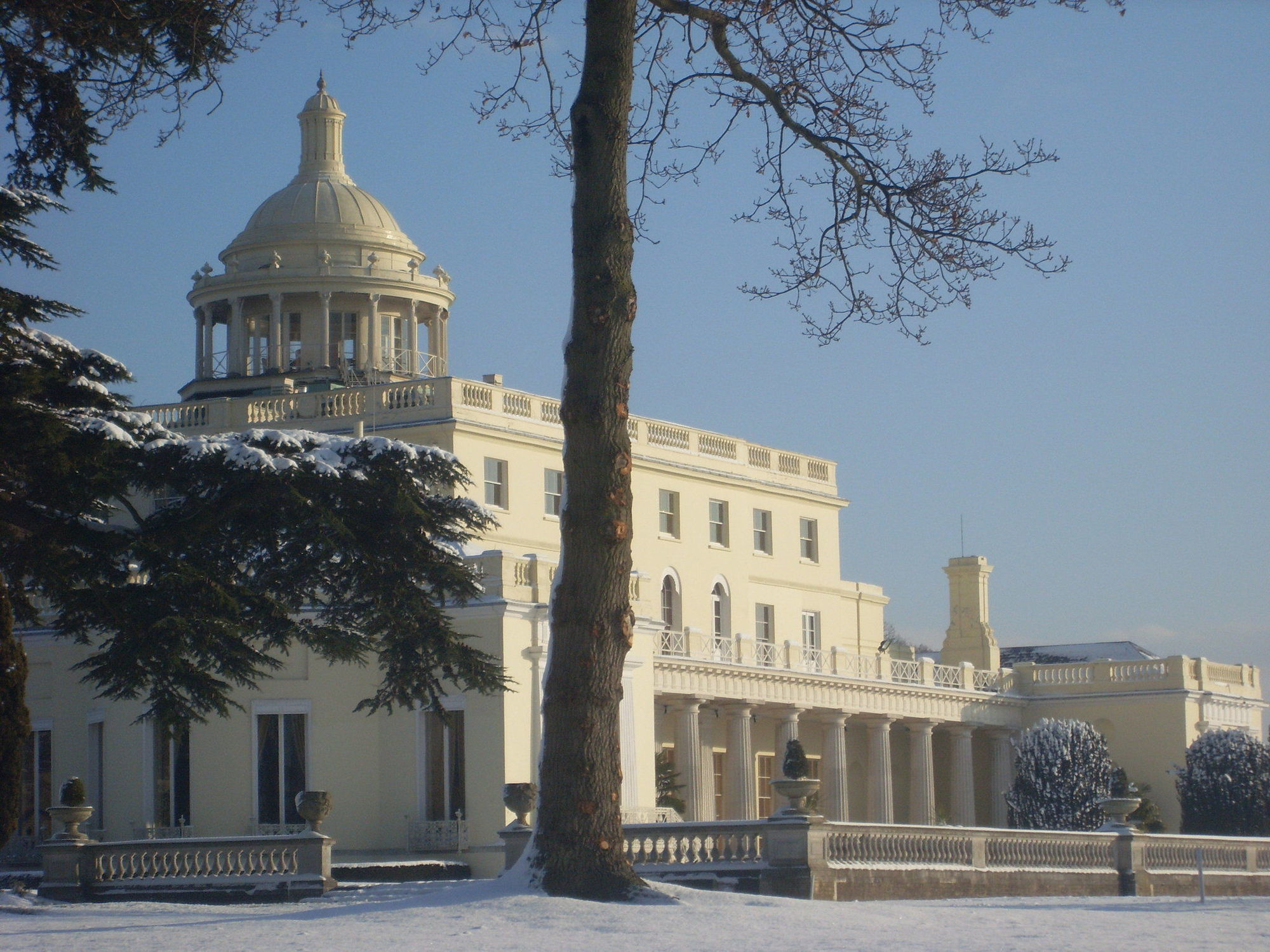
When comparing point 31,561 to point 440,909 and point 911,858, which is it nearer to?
point 440,909

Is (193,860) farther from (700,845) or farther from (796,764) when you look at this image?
(796,764)

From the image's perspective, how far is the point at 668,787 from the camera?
160 feet

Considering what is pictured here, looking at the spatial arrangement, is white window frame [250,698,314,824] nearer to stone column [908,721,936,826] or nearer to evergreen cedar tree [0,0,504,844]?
evergreen cedar tree [0,0,504,844]

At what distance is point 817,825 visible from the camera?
87.2ft

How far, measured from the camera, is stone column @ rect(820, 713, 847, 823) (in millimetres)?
58188

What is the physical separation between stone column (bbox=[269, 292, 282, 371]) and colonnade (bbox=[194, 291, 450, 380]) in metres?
0.02

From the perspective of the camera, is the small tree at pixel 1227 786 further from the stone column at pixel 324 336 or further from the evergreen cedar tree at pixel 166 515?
the evergreen cedar tree at pixel 166 515

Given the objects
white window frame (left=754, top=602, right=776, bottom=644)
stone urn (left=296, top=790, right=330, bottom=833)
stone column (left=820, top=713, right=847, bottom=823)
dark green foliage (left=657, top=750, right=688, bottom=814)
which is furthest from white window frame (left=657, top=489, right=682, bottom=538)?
stone urn (left=296, top=790, right=330, bottom=833)

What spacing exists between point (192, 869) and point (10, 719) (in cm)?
677

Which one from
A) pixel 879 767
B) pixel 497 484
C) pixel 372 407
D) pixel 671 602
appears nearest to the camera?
pixel 497 484

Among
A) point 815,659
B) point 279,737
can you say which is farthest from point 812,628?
point 279,737

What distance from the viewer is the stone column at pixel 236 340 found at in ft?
199

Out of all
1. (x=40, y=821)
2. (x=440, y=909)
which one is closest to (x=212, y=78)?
(x=440, y=909)

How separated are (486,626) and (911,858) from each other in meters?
11.7
